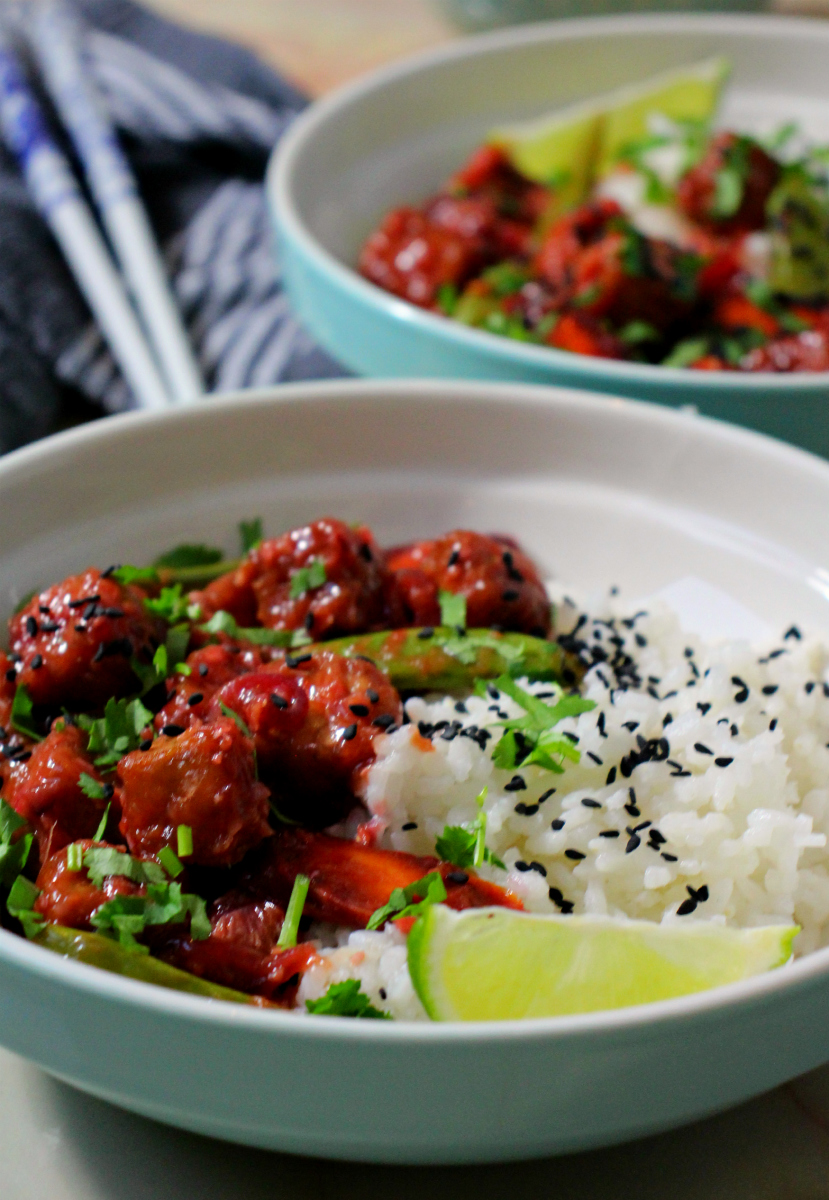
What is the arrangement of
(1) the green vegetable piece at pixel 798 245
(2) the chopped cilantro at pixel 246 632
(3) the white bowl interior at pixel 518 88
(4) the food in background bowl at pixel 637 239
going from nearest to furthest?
1. (2) the chopped cilantro at pixel 246 632
2. (4) the food in background bowl at pixel 637 239
3. (1) the green vegetable piece at pixel 798 245
4. (3) the white bowl interior at pixel 518 88

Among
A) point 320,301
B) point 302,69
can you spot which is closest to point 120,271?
point 320,301

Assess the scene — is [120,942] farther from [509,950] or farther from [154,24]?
[154,24]

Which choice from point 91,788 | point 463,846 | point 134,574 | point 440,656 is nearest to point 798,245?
point 440,656

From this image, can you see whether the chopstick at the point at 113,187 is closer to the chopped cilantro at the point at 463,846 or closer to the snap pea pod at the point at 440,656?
the snap pea pod at the point at 440,656

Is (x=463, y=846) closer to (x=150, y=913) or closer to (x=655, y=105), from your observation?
(x=150, y=913)

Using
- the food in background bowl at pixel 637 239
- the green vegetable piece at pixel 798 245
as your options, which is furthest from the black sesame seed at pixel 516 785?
the green vegetable piece at pixel 798 245

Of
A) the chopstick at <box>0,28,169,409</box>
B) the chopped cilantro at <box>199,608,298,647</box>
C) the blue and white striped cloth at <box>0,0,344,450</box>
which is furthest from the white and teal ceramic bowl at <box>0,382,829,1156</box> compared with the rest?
the blue and white striped cloth at <box>0,0,344,450</box>

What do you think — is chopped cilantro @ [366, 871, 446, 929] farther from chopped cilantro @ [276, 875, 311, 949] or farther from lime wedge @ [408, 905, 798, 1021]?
lime wedge @ [408, 905, 798, 1021]
